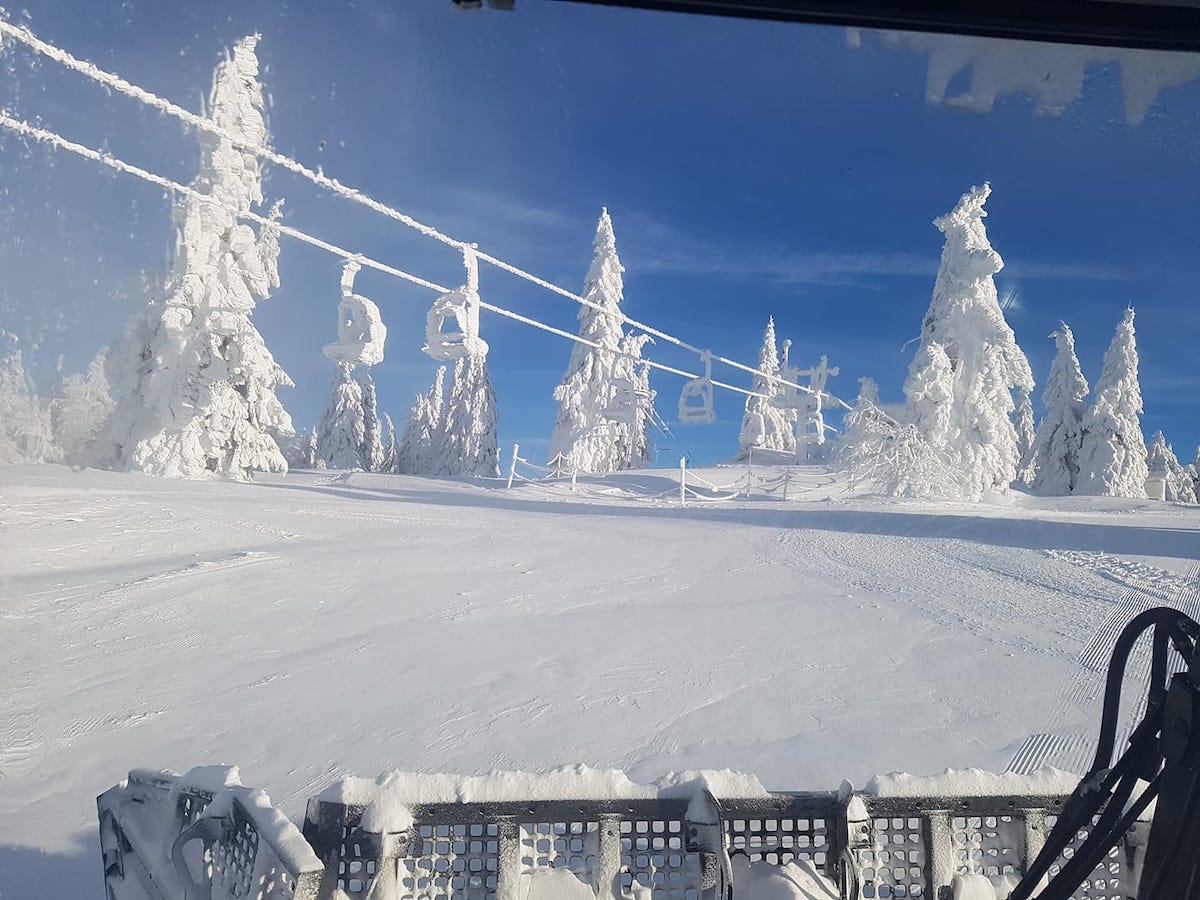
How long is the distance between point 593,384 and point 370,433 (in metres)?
11.5

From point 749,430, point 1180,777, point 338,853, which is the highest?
point 749,430

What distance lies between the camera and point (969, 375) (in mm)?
21766

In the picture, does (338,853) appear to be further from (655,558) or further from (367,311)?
(655,558)

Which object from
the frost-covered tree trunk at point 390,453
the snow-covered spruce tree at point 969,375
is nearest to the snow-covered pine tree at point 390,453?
the frost-covered tree trunk at point 390,453

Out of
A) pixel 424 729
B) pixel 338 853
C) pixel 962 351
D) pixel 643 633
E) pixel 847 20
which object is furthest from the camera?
pixel 962 351

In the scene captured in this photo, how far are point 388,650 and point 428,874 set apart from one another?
10.8 ft

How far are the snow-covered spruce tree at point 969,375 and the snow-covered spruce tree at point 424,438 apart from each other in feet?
62.3

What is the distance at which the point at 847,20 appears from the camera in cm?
185

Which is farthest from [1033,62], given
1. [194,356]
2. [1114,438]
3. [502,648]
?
[1114,438]

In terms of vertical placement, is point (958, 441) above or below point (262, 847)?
above

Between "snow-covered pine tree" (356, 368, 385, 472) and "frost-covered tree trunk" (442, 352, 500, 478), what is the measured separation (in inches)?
166

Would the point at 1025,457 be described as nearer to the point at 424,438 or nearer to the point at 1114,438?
the point at 1114,438

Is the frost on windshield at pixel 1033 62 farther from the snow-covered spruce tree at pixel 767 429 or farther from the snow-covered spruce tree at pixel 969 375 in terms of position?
the snow-covered spruce tree at pixel 767 429

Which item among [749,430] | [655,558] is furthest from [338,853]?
[749,430]
